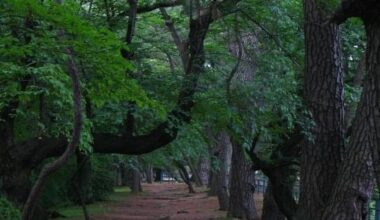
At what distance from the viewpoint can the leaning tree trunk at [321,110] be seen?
406 inches

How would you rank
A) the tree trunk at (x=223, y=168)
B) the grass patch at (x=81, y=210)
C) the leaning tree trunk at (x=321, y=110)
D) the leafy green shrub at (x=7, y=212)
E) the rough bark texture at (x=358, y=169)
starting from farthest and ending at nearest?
the tree trunk at (x=223, y=168) < the grass patch at (x=81, y=210) < the leaning tree trunk at (x=321, y=110) < the leafy green shrub at (x=7, y=212) < the rough bark texture at (x=358, y=169)

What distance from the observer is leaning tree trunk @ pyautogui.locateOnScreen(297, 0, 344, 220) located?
10.3 meters

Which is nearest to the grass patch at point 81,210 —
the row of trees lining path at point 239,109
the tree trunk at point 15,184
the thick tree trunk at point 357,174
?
the row of trees lining path at point 239,109

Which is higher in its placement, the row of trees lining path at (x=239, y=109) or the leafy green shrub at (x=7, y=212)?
the row of trees lining path at (x=239, y=109)

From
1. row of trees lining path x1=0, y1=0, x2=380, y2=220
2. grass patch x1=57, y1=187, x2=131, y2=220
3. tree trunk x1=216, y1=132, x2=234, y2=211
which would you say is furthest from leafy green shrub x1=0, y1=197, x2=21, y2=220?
tree trunk x1=216, y1=132, x2=234, y2=211

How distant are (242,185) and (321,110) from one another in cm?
927

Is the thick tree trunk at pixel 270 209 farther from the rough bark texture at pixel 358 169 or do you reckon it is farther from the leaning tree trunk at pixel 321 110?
the rough bark texture at pixel 358 169

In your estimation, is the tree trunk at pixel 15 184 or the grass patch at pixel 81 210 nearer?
the tree trunk at pixel 15 184

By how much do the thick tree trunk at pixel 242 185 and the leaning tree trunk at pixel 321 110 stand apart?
28.5ft

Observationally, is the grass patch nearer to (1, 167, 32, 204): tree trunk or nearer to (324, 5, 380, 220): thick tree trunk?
(1, 167, 32, 204): tree trunk

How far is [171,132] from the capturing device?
13.8 metres

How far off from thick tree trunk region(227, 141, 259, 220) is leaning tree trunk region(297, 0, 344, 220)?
8.70m

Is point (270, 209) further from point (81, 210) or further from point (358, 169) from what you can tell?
point (81, 210)

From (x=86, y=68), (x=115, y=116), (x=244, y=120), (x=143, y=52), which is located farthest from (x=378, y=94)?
(x=143, y=52)
